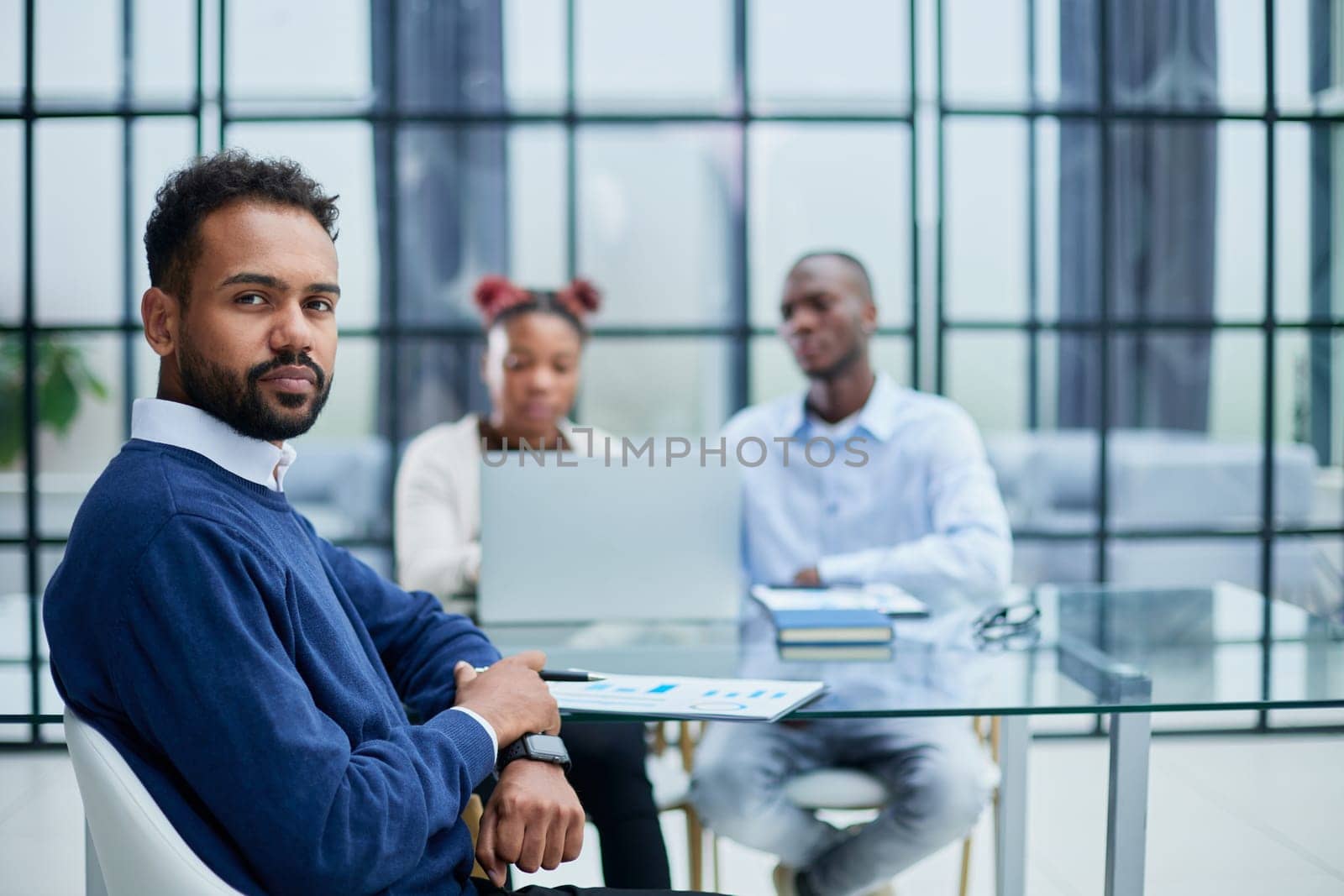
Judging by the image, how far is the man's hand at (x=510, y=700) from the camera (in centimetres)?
147

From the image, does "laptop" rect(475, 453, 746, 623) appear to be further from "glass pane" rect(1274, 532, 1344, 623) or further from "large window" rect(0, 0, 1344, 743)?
"glass pane" rect(1274, 532, 1344, 623)

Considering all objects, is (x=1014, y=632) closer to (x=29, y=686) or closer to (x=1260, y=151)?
(x=29, y=686)

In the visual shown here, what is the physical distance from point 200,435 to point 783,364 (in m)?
2.80

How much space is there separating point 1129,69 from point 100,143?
327 cm

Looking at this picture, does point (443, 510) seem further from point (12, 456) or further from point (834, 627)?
point (12, 456)

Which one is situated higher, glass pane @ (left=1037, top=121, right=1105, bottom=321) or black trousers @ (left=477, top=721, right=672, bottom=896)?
glass pane @ (left=1037, top=121, right=1105, bottom=321)

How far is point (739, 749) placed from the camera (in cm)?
232

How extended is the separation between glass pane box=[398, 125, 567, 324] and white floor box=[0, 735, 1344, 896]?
172cm

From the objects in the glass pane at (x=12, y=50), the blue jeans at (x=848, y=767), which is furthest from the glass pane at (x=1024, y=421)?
the glass pane at (x=12, y=50)

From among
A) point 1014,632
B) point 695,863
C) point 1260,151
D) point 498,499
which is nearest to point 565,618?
point 498,499

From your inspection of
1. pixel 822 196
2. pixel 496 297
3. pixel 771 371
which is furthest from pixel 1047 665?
pixel 822 196

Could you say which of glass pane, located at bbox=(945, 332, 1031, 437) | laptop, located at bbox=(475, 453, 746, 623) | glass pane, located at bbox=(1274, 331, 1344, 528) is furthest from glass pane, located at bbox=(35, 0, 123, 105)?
glass pane, located at bbox=(1274, 331, 1344, 528)

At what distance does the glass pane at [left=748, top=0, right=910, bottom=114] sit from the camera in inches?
153

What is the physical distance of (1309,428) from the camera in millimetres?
4102
